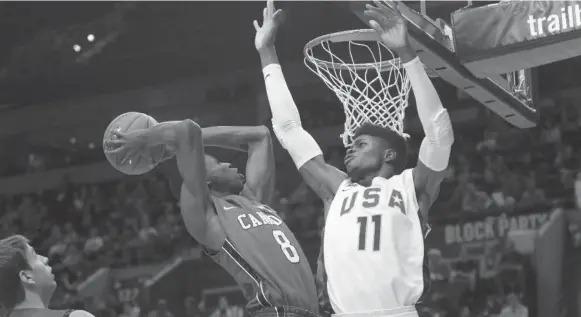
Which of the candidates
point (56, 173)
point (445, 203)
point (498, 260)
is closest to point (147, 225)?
point (56, 173)

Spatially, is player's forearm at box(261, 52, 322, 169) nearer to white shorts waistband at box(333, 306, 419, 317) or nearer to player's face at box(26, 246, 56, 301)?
white shorts waistband at box(333, 306, 419, 317)

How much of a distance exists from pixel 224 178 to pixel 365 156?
81 centimetres

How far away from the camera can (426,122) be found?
3537 millimetres

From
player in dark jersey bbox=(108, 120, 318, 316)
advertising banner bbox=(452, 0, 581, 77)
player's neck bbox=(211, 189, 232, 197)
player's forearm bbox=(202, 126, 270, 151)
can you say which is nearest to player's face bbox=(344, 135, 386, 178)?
player in dark jersey bbox=(108, 120, 318, 316)

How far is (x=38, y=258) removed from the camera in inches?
131

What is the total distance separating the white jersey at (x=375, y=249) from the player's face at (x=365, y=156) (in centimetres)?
10

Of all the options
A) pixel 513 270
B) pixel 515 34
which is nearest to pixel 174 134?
pixel 515 34

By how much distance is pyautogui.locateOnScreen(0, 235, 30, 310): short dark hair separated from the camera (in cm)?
318

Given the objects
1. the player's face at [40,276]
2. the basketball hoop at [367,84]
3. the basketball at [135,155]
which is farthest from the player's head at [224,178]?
the player's face at [40,276]

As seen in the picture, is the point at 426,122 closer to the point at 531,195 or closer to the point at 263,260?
the point at 263,260

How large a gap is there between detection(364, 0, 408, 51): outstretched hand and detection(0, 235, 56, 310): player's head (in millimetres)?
1607

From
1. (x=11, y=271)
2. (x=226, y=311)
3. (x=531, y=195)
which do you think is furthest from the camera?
(x=226, y=311)

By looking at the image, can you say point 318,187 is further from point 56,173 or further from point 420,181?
point 56,173

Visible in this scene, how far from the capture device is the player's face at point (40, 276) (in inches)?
128
